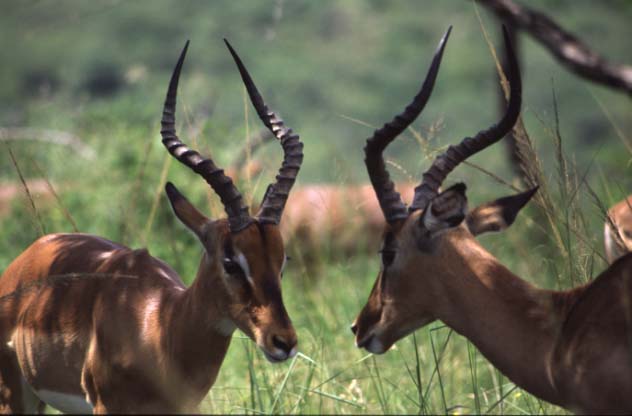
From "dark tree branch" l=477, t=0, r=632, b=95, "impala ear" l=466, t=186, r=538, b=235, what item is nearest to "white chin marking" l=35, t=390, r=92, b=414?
"impala ear" l=466, t=186, r=538, b=235

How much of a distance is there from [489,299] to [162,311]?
139 cm

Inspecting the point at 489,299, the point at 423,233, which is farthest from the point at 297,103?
the point at 489,299

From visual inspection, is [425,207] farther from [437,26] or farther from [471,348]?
[437,26]

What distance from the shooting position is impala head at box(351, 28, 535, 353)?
434 centimetres

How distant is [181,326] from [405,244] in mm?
981

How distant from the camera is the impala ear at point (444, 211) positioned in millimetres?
4246

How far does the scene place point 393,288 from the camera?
4434 millimetres

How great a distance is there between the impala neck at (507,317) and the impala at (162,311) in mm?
692

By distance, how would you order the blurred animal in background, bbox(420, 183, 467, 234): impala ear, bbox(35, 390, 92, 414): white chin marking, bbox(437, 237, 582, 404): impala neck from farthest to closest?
1. the blurred animal in background
2. bbox(35, 390, 92, 414): white chin marking
3. bbox(420, 183, 467, 234): impala ear
4. bbox(437, 237, 582, 404): impala neck

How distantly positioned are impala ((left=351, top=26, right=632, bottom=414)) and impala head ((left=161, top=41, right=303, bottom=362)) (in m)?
0.43

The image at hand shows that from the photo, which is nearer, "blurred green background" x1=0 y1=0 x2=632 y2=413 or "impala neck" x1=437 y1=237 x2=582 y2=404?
"impala neck" x1=437 y1=237 x2=582 y2=404

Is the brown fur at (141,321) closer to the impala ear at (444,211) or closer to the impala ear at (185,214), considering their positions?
the impala ear at (185,214)

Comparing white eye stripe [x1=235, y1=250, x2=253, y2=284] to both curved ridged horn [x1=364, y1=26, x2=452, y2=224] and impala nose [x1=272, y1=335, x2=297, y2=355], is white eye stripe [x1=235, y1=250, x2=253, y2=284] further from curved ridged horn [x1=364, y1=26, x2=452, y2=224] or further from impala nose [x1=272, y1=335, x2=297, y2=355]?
curved ridged horn [x1=364, y1=26, x2=452, y2=224]

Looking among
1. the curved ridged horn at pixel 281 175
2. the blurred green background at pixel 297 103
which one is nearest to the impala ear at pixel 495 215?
the blurred green background at pixel 297 103
